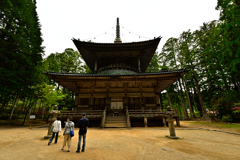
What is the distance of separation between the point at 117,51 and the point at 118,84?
5514 mm

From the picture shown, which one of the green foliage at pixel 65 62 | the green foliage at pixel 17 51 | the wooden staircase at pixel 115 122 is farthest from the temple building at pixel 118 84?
the green foliage at pixel 65 62

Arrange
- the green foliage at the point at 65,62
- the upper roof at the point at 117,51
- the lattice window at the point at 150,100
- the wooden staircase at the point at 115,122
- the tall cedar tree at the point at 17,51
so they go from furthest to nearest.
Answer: the green foliage at the point at 65,62 → the upper roof at the point at 117,51 → the lattice window at the point at 150,100 → the tall cedar tree at the point at 17,51 → the wooden staircase at the point at 115,122

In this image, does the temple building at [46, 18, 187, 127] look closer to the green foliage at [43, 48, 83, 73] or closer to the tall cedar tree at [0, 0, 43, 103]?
the tall cedar tree at [0, 0, 43, 103]

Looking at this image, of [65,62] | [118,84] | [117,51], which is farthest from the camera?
[65,62]

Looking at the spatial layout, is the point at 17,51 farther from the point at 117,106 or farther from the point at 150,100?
the point at 150,100

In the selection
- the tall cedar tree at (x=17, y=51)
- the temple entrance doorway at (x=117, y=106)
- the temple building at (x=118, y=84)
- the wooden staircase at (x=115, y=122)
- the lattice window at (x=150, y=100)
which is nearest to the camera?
the wooden staircase at (x=115, y=122)

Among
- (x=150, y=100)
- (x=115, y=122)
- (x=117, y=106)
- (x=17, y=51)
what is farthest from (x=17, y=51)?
(x=150, y=100)

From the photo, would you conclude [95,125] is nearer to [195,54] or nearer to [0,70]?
[0,70]

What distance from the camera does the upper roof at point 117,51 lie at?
53.6 ft

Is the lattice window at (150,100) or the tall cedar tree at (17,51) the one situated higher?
the tall cedar tree at (17,51)

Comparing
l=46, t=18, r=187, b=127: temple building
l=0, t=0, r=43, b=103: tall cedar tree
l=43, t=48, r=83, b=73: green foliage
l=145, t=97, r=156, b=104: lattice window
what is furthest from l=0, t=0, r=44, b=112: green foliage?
l=145, t=97, r=156, b=104: lattice window

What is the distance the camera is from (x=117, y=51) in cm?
1706

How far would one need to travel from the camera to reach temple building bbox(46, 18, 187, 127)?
43.1 feet

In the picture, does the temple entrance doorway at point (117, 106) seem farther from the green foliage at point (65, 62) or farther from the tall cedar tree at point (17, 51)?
the green foliage at point (65, 62)
